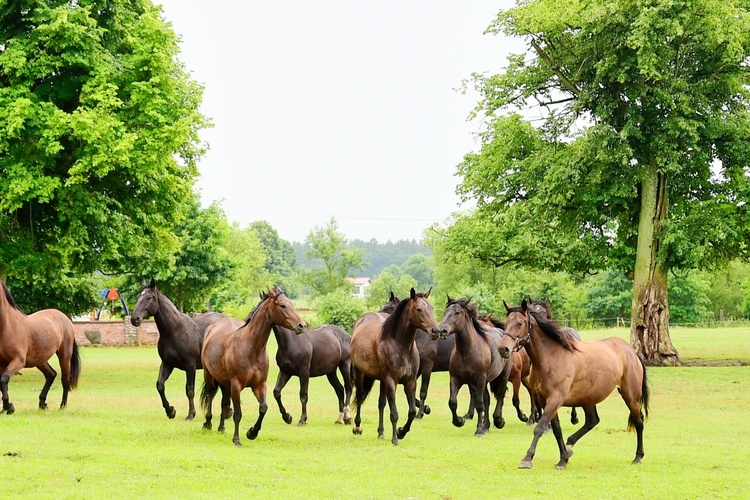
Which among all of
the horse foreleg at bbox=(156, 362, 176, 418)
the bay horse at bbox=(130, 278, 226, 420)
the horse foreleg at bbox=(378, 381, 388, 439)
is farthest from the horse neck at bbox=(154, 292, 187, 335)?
the horse foreleg at bbox=(378, 381, 388, 439)

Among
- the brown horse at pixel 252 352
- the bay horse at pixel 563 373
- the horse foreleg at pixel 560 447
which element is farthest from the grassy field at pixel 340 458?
the brown horse at pixel 252 352

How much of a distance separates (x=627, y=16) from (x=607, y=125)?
3828mm

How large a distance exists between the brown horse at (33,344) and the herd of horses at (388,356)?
0.9 inches

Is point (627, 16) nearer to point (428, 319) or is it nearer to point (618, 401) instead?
point (618, 401)

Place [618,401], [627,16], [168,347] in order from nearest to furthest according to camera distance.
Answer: [168,347]
[618,401]
[627,16]

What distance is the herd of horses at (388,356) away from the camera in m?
11.9

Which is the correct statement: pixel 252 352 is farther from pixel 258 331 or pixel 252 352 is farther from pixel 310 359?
pixel 310 359

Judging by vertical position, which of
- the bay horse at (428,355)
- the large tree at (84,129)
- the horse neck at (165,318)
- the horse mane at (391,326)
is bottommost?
the bay horse at (428,355)

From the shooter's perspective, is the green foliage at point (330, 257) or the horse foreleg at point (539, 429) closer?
the horse foreleg at point (539, 429)

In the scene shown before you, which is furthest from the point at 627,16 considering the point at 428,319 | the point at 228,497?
the point at 228,497

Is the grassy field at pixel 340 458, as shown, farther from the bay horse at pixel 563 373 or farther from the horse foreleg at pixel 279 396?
the bay horse at pixel 563 373

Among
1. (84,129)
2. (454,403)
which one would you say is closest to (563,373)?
(454,403)

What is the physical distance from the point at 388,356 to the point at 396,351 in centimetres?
15

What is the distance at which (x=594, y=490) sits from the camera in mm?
10133
